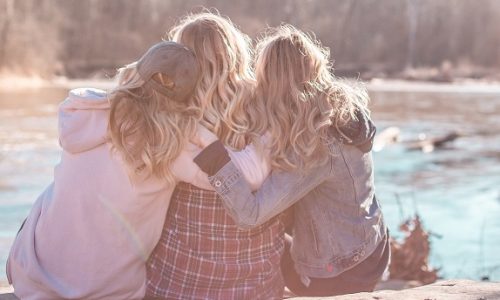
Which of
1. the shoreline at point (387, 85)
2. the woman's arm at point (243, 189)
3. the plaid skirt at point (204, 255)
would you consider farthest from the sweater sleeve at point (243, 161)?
the shoreline at point (387, 85)

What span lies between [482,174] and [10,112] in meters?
Result: 9.56

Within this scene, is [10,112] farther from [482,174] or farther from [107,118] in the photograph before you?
[107,118]

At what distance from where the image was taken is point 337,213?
322cm

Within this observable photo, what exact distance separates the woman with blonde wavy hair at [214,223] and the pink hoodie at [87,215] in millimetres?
130

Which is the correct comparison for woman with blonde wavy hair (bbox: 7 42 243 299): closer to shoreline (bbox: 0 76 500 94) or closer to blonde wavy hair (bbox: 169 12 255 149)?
blonde wavy hair (bbox: 169 12 255 149)

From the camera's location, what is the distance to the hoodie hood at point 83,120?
2941 millimetres

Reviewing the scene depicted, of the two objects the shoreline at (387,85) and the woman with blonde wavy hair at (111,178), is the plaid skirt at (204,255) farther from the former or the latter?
the shoreline at (387,85)

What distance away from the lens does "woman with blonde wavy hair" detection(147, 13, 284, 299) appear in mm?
2998

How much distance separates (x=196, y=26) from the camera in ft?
9.91

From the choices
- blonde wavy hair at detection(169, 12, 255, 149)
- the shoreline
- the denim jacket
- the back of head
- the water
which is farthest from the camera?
the shoreline

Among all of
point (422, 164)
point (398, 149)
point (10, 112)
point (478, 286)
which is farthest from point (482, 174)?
point (10, 112)

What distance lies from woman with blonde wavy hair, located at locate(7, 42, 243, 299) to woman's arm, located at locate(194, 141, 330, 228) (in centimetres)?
7

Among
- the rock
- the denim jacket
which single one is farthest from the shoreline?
the rock

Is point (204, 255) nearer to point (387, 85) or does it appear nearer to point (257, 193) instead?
point (257, 193)
